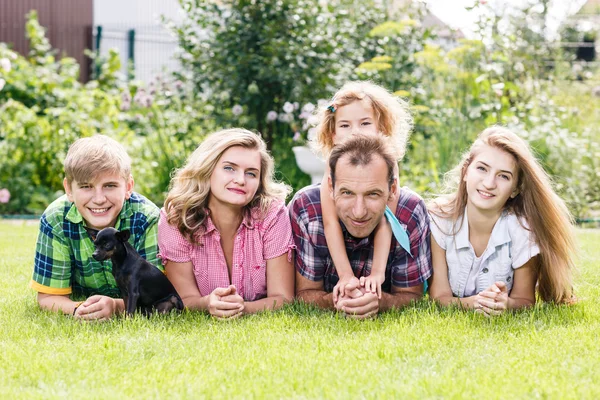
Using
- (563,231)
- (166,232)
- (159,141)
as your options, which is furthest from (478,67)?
(166,232)

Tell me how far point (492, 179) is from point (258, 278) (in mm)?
1411

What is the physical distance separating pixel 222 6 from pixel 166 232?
17.8 ft

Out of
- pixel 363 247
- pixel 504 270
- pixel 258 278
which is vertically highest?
pixel 363 247

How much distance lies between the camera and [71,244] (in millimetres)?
4191

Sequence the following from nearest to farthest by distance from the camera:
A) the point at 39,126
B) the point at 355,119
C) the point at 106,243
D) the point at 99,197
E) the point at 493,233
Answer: the point at 106,243, the point at 99,197, the point at 493,233, the point at 355,119, the point at 39,126

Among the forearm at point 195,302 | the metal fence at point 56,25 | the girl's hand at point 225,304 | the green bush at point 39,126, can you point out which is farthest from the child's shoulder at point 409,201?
the metal fence at point 56,25

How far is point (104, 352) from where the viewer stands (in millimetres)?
3209

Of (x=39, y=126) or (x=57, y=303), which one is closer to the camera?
(x=57, y=303)

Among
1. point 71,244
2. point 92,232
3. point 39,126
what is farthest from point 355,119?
point 39,126

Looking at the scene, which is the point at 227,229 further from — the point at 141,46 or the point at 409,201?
the point at 141,46

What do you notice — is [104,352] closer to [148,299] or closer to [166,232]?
[148,299]

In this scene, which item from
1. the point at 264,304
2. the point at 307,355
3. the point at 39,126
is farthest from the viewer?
the point at 39,126

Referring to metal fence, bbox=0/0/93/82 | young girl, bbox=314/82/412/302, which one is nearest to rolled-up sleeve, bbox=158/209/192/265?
young girl, bbox=314/82/412/302

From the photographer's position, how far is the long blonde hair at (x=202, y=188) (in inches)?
164
